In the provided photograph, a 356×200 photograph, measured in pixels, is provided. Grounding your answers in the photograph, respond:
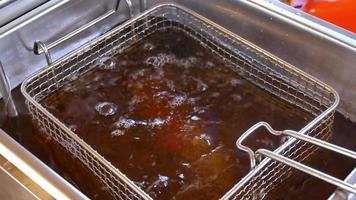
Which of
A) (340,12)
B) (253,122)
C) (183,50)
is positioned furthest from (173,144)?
(340,12)

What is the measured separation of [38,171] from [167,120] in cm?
34

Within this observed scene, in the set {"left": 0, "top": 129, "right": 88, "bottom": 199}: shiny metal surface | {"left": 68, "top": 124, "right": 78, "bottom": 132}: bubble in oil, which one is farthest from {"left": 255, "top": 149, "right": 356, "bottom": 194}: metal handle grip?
{"left": 68, "top": 124, "right": 78, "bottom": 132}: bubble in oil

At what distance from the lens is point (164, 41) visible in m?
1.32

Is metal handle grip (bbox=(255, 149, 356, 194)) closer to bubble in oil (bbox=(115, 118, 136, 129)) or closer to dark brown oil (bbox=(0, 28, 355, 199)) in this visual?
dark brown oil (bbox=(0, 28, 355, 199))

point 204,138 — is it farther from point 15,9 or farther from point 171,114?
point 15,9

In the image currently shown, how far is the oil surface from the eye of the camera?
1037 millimetres

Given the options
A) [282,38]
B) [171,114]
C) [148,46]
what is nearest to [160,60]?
[148,46]

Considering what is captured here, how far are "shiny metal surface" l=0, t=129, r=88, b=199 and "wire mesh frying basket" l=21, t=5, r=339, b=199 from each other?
0.31 ft

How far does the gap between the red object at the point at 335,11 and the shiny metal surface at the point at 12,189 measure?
0.83 meters

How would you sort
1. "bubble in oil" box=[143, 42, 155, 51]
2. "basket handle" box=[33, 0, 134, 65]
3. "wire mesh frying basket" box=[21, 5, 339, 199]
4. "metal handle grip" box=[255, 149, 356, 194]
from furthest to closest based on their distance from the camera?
1. "bubble in oil" box=[143, 42, 155, 51]
2. "basket handle" box=[33, 0, 134, 65]
3. "wire mesh frying basket" box=[21, 5, 339, 199]
4. "metal handle grip" box=[255, 149, 356, 194]

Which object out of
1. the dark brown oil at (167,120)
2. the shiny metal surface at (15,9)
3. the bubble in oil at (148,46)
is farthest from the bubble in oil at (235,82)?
the shiny metal surface at (15,9)

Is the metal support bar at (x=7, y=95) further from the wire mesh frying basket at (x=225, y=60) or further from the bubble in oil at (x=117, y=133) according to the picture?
the bubble in oil at (x=117, y=133)

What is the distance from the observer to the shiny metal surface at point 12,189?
0.90m

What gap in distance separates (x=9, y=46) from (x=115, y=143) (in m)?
0.35
